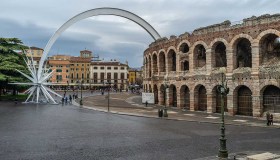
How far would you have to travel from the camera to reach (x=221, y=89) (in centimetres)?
1569

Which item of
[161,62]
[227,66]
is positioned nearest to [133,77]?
[161,62]

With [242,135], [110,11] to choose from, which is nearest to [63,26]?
[110,11]

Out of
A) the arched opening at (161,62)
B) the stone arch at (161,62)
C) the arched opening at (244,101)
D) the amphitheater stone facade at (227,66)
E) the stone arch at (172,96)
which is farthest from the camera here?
the arched opening at (161,62)

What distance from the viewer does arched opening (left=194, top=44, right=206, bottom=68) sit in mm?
41328

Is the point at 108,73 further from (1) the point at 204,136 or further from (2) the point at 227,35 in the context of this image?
(1) the point at 204,136

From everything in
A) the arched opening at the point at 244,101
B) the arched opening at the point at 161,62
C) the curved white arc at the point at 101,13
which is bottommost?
the arched opening at the point at 244,101

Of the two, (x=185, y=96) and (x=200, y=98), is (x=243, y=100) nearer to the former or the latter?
(x=200, y=98)

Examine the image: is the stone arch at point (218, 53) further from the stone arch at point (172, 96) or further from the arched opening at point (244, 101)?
the stone arch at point (172, 96)

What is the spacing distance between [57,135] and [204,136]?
35.2ft

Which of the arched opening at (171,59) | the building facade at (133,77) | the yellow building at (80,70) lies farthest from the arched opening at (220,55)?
the building facade at (133,77)

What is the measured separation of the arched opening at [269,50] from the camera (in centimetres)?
3275

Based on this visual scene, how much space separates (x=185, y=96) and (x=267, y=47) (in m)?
14.3

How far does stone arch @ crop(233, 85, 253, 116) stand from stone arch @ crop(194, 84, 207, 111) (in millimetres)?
5700

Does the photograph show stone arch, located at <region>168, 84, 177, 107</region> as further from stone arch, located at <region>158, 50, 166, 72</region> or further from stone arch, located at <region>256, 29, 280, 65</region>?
stone arch, located at <region>256, 29, 280, 65</region>
